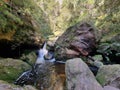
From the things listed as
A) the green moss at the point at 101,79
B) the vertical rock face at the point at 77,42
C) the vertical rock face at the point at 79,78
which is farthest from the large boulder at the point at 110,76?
the vertical rock face at the point at 77,42

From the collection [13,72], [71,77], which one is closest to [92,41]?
[13,72]

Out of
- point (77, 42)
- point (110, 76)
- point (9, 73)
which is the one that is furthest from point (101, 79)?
point (77, 42)

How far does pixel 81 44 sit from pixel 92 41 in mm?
817

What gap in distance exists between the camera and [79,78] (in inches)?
223

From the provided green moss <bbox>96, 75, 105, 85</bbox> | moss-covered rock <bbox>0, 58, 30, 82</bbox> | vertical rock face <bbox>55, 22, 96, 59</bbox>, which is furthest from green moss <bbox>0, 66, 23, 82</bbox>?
vertical rock face <bbox>55, 22, 96, 59</bbox>

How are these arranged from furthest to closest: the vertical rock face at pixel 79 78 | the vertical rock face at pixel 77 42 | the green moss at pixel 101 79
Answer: the vertical rock face at pixel 77 42 → the green moss at pixel 101 79 → the vertical rock face at pixel 79 78

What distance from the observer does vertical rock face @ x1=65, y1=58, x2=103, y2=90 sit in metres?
5.39

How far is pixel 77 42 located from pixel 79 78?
756 cm

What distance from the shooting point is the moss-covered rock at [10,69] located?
7.65 metres

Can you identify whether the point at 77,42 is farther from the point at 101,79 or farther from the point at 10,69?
the point at 101,79

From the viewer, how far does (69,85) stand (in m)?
5.65

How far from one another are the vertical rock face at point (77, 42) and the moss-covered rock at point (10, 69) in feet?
13.4

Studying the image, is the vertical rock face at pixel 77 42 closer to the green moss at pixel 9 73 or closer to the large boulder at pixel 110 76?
the green moss at pixel 9 73

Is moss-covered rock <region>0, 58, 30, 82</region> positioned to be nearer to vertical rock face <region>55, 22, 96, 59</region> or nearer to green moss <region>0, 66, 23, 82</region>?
green moss <region>0, 66, 23, 82</region>
